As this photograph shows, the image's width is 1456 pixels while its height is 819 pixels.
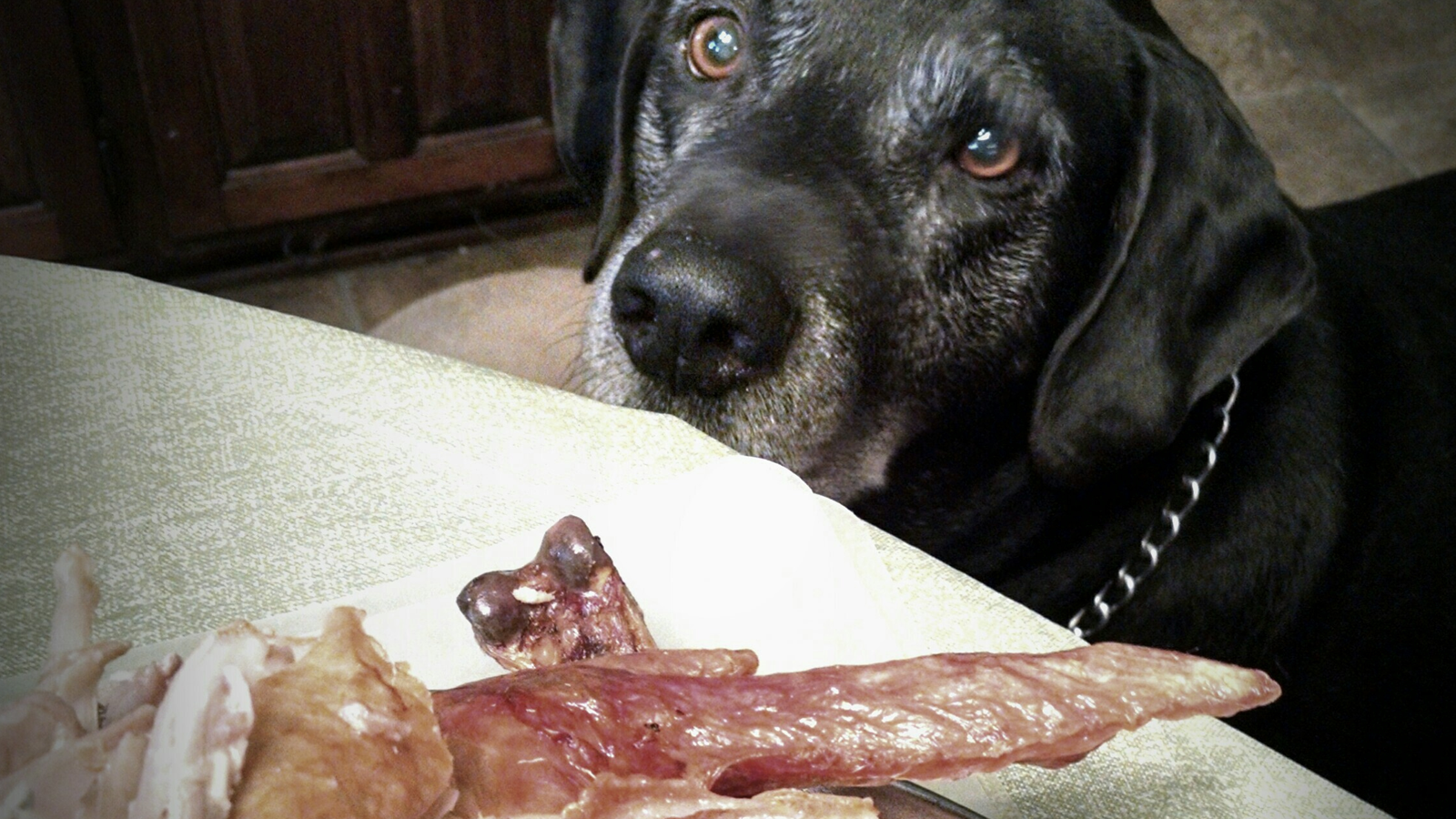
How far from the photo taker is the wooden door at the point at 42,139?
1.55 feet

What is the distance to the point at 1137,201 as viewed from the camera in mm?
867

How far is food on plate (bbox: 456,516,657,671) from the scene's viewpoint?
15.5 inches

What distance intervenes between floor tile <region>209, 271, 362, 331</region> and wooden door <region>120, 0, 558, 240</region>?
51mm

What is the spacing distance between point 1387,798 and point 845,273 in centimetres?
66

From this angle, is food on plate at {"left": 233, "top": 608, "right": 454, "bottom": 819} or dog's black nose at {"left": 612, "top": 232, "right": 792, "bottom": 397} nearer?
food on plate at {"left": 233, "top": 608, "right": 454, "bottom": 819}

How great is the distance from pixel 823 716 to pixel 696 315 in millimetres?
369

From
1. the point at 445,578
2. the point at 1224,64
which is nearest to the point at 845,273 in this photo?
the point at 445,578

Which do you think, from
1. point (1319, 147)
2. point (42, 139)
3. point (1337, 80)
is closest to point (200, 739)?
point (42, 139)

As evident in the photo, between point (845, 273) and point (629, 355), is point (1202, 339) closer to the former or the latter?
point (845, 273)

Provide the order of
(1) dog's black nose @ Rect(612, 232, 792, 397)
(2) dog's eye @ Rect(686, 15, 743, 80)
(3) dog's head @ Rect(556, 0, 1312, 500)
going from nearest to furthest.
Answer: (1) dog's black nose @ Rect(612, 232, 792, 397)
(3) dog's head @ Rect(556, 0, 1312, 500)
(2) dog's eye @ Rect(686, 15, 743, 80)

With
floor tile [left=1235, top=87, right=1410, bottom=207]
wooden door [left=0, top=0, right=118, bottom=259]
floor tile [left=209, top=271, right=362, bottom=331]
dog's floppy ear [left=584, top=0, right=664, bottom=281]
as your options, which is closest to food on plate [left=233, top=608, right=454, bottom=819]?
wooden door [left=0, top=0, right=118, bottom=259]

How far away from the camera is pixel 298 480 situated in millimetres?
458

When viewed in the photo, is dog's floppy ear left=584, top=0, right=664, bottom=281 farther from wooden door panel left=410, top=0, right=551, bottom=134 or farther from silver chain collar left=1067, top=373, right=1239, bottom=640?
Result: silver chain collar left=1067, top=373, right=1239, bottom=640

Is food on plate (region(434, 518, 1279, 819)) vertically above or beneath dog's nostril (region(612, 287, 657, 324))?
above
